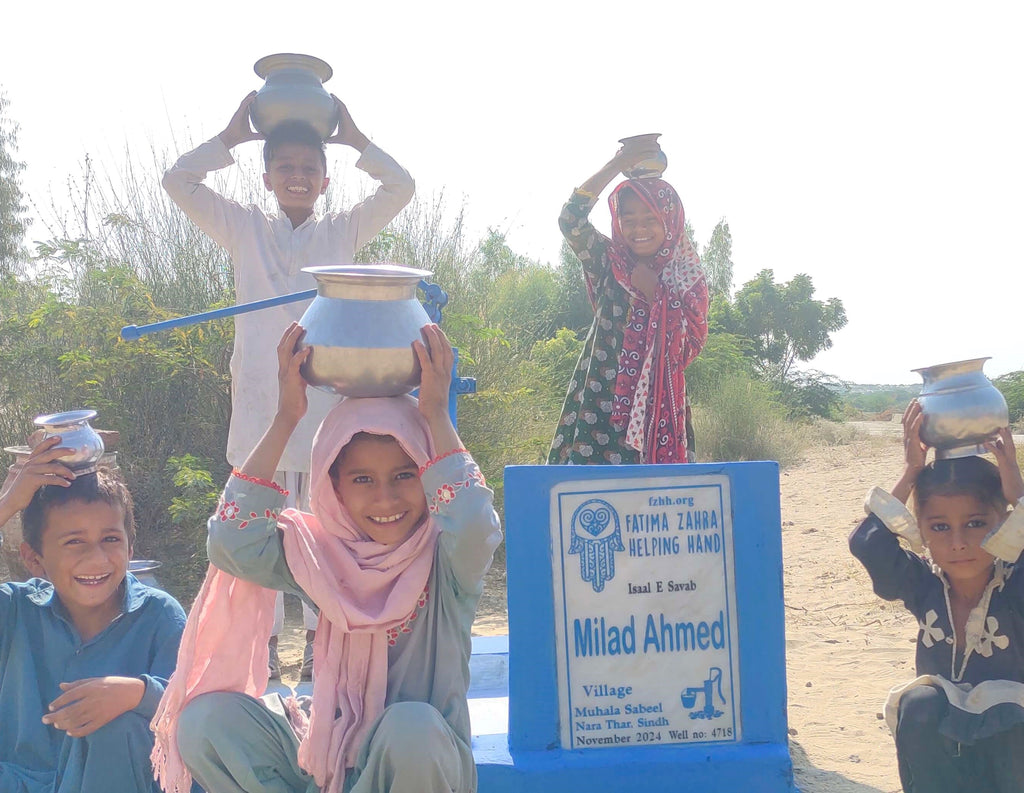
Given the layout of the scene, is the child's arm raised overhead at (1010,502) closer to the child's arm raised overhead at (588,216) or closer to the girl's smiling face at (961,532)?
the girl's smiling face at (961,532)

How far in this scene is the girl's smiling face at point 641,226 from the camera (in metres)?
4.08

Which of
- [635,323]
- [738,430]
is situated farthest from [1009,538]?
[738,430]

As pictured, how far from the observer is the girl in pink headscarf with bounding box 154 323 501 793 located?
194 centimetres

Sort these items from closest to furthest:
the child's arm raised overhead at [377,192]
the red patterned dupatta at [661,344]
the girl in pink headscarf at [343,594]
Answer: the girl in pink headscarf at [343,594]
the child's arm raised overhead at [377,192]
the red patterned dupatta at [661,344]

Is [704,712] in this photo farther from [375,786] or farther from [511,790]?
[375,786]

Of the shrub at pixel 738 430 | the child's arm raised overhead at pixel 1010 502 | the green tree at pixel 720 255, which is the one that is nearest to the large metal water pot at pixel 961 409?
the child's arm raised overhead at pixel 1010 502

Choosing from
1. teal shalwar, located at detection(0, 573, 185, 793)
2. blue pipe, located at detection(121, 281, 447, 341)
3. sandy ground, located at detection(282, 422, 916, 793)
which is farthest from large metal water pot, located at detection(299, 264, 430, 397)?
sandy ground, located at detection(282, 422, 916, 793)

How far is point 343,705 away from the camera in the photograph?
2.00 metres

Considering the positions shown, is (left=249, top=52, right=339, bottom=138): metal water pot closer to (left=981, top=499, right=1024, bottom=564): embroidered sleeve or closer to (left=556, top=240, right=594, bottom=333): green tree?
(left=981, top=499, right=1024, bottom=564): embroidered sleeve

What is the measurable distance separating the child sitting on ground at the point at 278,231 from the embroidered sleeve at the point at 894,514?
6.16ft

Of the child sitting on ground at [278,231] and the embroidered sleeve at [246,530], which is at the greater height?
the child sitting on ground at [278,231]

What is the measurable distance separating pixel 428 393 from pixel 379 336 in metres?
0.16

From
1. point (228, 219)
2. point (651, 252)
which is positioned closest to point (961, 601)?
point (651, 252)

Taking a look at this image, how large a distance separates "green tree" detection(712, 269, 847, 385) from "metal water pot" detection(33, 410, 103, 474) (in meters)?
21.4
